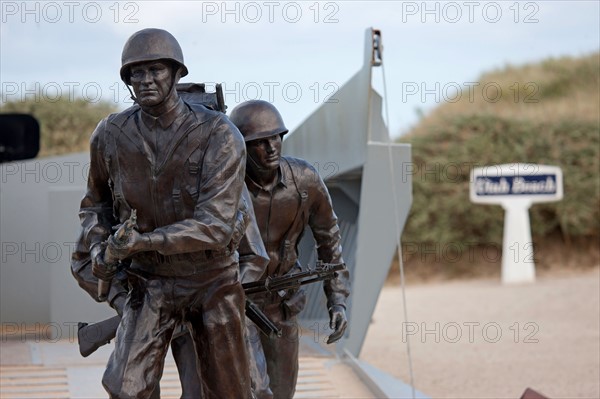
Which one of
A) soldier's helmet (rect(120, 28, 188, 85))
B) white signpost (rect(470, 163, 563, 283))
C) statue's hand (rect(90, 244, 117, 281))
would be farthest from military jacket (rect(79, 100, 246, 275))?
white signpost (rect(470, 163, 563, 283))

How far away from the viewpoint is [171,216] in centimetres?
684

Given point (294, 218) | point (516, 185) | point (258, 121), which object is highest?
point (258, 121)

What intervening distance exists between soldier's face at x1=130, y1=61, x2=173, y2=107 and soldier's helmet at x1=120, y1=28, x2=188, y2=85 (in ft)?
0.19

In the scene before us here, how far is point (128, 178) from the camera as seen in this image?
689 centimetres

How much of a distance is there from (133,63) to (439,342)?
1333 centimetres

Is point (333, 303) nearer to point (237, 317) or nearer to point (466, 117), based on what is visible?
point (237, 317)

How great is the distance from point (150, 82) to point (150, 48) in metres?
0.17

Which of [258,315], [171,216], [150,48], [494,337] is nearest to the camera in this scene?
[150,48]

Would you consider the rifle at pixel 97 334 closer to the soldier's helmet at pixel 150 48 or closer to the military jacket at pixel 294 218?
the soldier's helmet at pixel 150 48

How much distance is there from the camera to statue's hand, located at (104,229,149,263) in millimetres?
6441

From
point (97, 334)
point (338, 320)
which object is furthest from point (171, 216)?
point (338, 320)

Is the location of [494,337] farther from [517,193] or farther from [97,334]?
[97,334]

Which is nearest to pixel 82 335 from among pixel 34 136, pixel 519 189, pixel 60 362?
pixel 60 362

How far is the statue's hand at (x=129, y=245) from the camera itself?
6441mm
